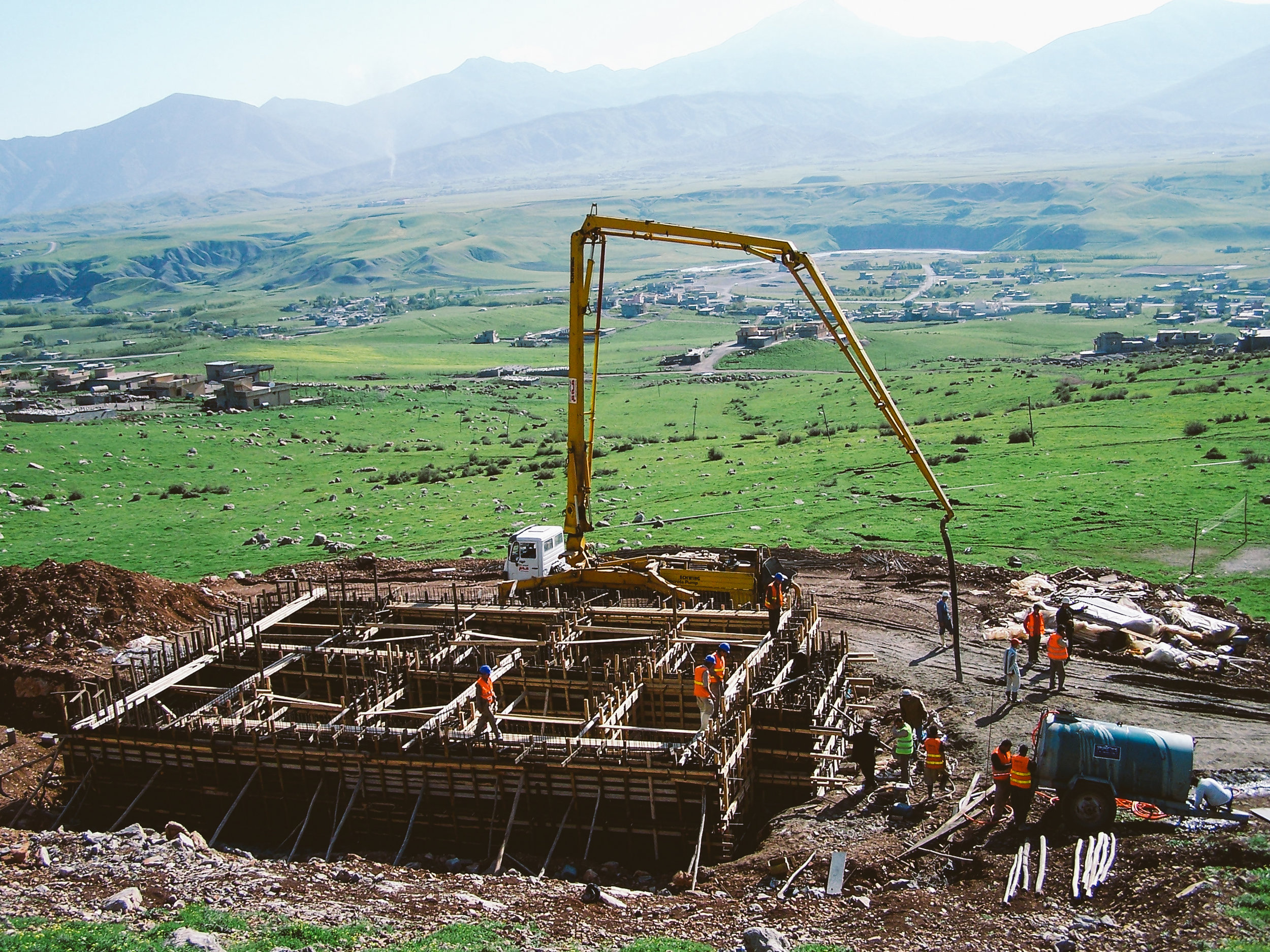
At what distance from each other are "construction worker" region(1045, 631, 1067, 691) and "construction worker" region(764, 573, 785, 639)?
605 cm

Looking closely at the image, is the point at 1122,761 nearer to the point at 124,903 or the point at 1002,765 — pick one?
the point at 1002,765

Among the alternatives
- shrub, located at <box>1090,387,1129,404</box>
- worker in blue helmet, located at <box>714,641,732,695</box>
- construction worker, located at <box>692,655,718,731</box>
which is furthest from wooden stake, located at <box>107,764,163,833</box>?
shrub, located at <box>1090,387,1129,404</box>

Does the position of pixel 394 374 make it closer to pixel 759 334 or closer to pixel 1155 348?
pixel 759 334

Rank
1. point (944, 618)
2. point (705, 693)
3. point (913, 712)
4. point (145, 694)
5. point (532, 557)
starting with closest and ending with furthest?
point (705, 693) → point (913, 712) → point (145, 694) → point (944, 618) → point (532, 557)

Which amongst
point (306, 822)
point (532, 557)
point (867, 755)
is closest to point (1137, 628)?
point (867, 755)

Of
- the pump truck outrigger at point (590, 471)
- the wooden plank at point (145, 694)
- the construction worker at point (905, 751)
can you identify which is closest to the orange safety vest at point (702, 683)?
the construction worker at point (905, 751)

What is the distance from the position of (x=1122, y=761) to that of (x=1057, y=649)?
6370mm

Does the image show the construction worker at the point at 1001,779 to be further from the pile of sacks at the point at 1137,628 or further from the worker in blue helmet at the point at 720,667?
the pile of sacks at the point at 1137,628

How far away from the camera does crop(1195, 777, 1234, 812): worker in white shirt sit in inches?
674

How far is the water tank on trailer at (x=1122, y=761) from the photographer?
55.8 feet

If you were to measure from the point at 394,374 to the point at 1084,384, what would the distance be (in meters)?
69.4

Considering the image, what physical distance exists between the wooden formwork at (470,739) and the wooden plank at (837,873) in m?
2.02

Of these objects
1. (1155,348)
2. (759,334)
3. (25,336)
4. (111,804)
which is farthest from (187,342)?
(111,804)

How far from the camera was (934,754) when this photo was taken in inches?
744
